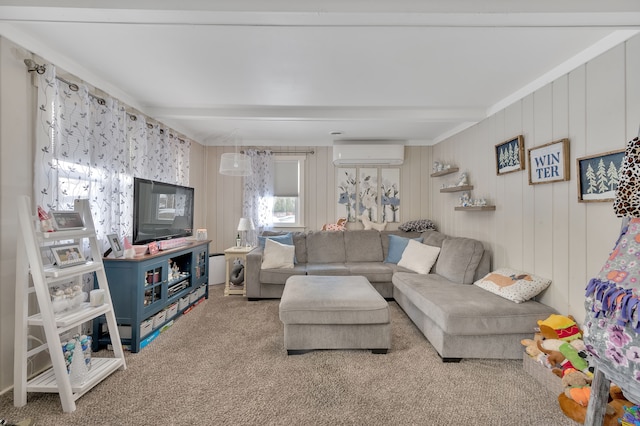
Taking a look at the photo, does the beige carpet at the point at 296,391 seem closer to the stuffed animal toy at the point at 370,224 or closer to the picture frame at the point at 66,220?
the picture frame at the point at 66,220

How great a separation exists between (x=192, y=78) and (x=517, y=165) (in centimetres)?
312

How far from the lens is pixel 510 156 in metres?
2.90

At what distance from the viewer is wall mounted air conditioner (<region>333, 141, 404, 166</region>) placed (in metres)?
4.53

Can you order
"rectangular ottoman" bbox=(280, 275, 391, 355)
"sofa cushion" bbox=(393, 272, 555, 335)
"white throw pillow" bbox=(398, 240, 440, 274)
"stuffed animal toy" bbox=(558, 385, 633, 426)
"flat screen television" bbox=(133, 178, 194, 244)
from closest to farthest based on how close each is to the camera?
"stuffed animal toy" bbox=(558, 385, 633, 426) < "sofa cushion" bbox=(393, 272, 555, 335) < "rectangular ottoman" bbox=(280, 275, 391, 355) < "flat screen television" bbox=(133, 178, 194, 244) < "white throw pillow" bbox=(398, 240, 440, 274)

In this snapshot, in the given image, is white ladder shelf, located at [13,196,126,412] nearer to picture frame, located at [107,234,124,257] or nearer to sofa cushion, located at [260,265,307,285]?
picture frame, located at [107,234,124,257]

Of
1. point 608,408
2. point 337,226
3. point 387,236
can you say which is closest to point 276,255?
point 337,226

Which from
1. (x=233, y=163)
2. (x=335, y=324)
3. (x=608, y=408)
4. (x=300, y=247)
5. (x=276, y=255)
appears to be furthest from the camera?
(x=300, y=247)

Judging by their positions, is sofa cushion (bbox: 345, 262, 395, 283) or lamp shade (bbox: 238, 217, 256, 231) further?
lamp shade (bbox: 238, 217, 256, 231)

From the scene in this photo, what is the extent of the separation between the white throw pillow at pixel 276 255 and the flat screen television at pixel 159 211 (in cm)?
101

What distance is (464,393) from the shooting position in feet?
6.13

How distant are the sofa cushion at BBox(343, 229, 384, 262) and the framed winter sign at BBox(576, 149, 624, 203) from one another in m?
2.55

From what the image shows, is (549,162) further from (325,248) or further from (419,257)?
(325,248)

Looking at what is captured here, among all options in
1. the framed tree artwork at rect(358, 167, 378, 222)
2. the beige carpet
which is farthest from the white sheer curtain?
the beige carpet

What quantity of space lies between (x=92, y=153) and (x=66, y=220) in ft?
2.53
